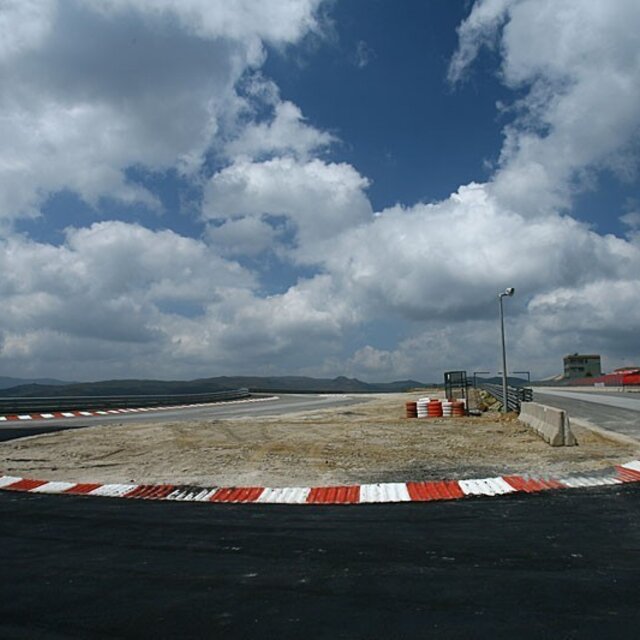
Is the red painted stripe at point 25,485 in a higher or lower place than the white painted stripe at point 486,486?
lower

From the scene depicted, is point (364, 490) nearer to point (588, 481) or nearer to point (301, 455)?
point (588, 481)

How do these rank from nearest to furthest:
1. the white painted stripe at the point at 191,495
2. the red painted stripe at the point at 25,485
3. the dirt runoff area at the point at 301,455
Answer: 1. the white painted stripe at the point at 191,495
2. the red painted stripe at the point at 25,485
3. the dirt runoff area at the point at 301,455

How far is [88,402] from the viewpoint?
1522 inches

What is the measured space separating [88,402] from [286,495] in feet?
105

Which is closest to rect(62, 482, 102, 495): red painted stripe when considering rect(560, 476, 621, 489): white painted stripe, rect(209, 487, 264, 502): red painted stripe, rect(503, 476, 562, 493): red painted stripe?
rect(209, 487, 264, 502): red painted stripe

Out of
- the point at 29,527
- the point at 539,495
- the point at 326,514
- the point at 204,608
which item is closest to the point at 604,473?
the point at 539,495

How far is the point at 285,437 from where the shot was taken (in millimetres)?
19156

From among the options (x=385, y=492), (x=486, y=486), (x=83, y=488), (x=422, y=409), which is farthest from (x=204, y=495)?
(x=422, y=409)

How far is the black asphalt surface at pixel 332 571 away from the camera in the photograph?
15.1 feet

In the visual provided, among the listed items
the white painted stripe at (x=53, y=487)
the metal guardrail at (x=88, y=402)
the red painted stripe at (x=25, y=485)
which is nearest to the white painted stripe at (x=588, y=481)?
the white painted stripe at (x=53, y=487)

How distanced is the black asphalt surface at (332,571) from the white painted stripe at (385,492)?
0.45 metres

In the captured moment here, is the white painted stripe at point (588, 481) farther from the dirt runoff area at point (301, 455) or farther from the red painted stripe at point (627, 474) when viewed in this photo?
the dirt runoff area at point (301, 455)

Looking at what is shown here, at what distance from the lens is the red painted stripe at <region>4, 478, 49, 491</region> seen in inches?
462

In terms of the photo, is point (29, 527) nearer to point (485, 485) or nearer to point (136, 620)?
point (136, 620)
